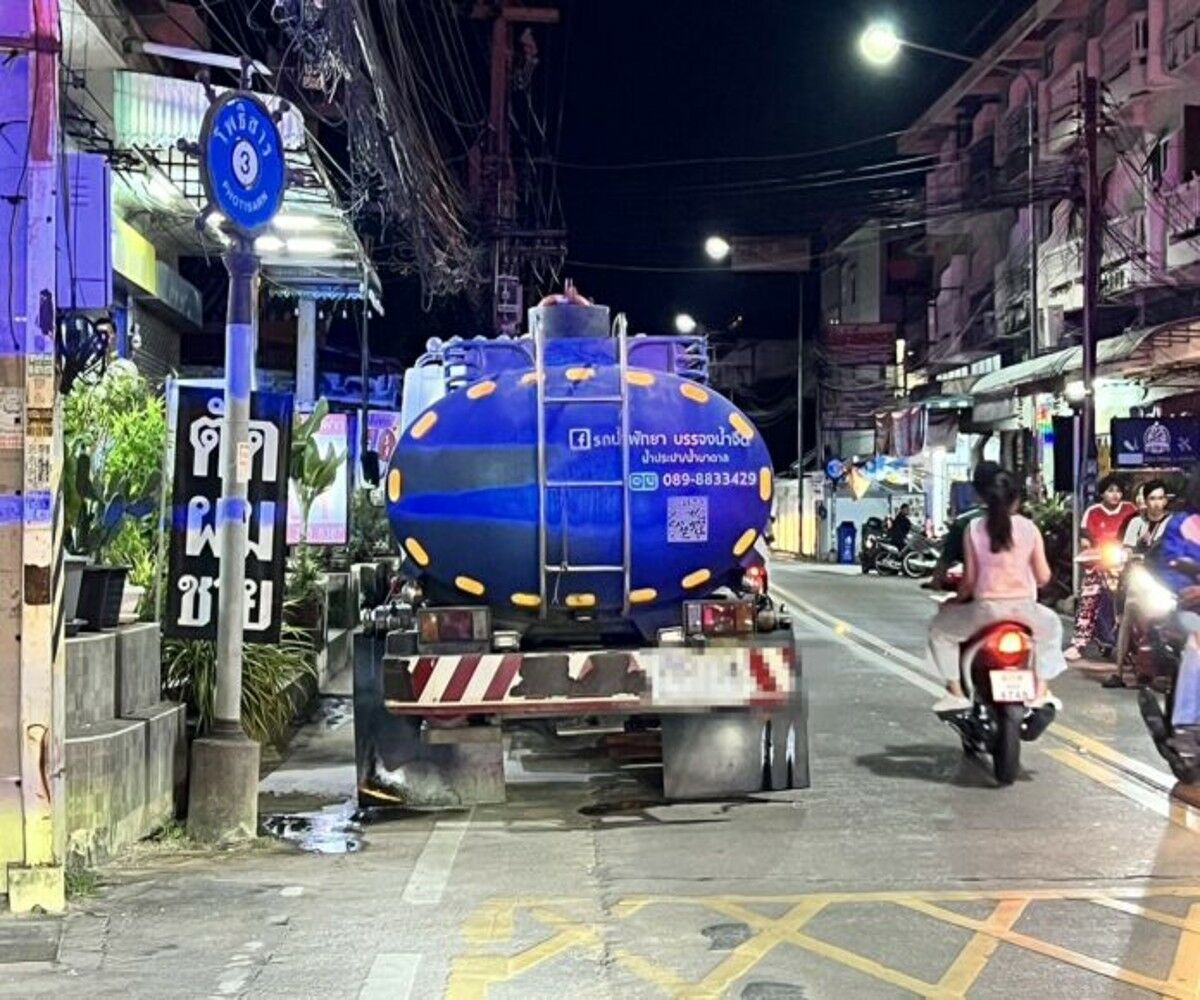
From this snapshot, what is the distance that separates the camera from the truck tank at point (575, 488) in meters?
7.47

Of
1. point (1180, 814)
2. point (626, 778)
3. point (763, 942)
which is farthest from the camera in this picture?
point (626, 778)

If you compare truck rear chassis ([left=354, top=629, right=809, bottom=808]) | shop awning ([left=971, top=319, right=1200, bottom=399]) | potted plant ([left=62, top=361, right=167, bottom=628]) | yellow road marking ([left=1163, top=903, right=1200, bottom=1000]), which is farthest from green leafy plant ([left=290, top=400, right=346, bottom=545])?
shop awning ([left=971, top=319, right=1200, bottom=399])

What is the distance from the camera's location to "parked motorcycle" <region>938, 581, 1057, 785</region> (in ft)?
27.2

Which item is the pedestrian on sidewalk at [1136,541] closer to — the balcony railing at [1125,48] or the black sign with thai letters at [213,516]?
the black sign with thai letters at [213,516]

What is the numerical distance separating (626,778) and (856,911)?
3.39m

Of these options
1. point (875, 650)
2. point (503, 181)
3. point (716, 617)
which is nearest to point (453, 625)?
point (716, 617)

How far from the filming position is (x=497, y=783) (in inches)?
326

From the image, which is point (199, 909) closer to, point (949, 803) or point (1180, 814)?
point (949, 803)

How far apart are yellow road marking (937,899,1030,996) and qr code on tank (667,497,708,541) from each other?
8.35ft

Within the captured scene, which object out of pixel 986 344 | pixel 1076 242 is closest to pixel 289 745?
pixel 1076 242

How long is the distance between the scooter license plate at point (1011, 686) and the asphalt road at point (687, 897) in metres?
0.59

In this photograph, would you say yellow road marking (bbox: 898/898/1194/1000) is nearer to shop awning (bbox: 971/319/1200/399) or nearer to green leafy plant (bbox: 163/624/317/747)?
green leafy plant (bbox: 163/624/317/747)

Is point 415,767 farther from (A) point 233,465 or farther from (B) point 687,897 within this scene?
(B) point 687,897

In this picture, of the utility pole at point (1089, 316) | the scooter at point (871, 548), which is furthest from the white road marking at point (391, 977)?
the scooter at point (871, 548)
